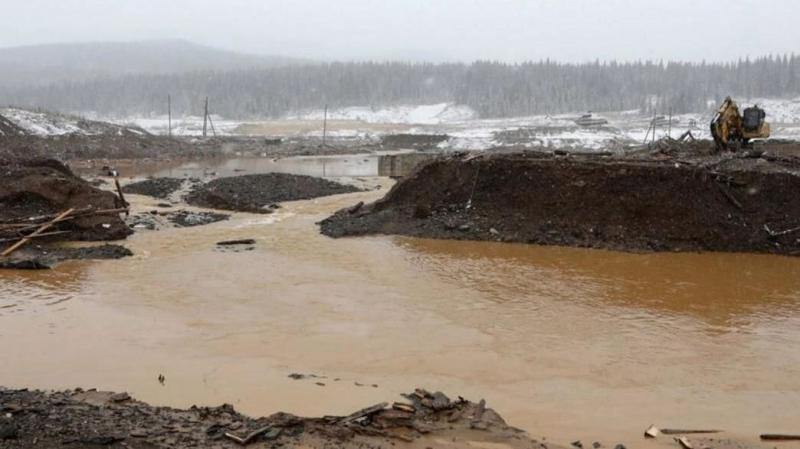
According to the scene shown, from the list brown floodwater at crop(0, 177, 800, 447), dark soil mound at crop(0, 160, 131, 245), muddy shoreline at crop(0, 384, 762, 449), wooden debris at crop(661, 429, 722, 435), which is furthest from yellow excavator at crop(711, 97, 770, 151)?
dark soil mound at crop(0, 160, 131, 245)

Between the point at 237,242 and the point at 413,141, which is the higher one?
the point at 413,141

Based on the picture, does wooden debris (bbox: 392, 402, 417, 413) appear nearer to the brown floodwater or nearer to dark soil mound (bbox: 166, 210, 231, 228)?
the brown floodwater

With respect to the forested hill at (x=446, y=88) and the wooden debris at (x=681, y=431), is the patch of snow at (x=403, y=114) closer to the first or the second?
the forested hill at (x=446, y=88)

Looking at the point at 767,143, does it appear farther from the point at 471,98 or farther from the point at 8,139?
the point at 471,98

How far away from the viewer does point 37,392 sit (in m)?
6.91

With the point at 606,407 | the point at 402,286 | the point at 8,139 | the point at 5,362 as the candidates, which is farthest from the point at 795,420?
the point at 8,139

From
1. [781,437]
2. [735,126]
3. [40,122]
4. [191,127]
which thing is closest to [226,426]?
[781,437]

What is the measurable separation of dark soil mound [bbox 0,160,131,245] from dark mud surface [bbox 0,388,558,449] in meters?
10.9

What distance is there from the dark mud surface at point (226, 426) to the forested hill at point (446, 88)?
358ft

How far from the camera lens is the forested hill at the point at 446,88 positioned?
117m

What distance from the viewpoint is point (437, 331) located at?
10.1 meters

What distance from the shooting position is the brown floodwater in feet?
24.7

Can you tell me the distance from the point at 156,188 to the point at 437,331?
2049 cm

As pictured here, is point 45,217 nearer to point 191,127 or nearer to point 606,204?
point 606,204
